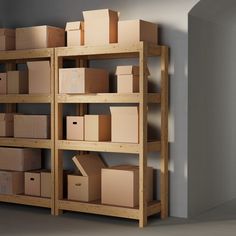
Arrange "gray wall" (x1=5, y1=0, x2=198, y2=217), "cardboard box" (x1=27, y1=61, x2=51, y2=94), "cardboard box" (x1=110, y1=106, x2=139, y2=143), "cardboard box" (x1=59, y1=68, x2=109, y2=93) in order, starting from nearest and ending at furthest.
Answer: "cardboard box" (x1=110, y1=106, x2=139, y2=143) → "cardboard box" (x1=59, y1=68, x2=109, y2=93) → "gray wall" (x1=5, y1=0, x2=198, y2=217) → "cardboard box" (x1=27, y1=61, x2=51, y2=94)

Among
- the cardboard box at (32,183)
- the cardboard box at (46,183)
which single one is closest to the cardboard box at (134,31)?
the cardboard box at (46,183)

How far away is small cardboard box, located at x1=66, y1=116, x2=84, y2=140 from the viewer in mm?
5625

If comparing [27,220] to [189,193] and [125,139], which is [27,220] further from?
[189,193]

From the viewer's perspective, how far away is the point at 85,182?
5605mm

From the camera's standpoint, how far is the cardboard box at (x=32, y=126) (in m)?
5.86

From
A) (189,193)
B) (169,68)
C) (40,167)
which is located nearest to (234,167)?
(189,193)

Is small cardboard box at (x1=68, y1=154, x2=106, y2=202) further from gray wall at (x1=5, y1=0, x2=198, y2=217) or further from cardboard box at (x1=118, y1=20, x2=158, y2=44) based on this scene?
cardboard box at (x1=118, y1=20, x2=158, y2=44)

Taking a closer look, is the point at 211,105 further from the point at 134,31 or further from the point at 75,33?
the point at 75,33

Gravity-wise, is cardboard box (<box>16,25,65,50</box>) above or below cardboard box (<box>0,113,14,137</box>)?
above

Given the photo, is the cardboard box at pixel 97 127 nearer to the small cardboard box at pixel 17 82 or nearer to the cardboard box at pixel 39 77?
the cardboard box at pixel 39 77

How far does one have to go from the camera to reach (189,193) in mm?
5582

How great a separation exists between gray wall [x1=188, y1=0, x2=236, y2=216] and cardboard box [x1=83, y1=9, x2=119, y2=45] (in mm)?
807

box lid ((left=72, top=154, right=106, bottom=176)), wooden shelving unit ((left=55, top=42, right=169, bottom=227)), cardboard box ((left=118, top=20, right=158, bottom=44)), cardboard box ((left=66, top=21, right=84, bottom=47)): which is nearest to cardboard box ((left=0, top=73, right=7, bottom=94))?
wooden shelving unit ((left=55, top=42, right=169, bottom=227))

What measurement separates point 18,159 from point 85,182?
0.90m
